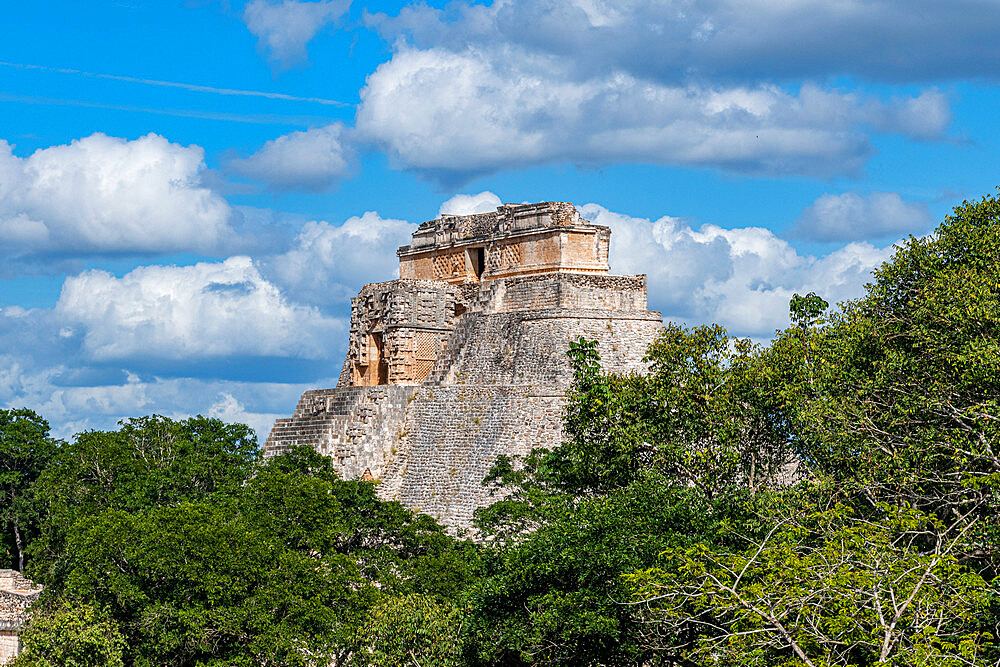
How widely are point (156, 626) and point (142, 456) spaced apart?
34.3 feet

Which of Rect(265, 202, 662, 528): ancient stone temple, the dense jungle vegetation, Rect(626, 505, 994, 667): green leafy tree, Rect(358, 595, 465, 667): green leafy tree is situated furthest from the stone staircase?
Rect(626, 505, 994, 667): green leafy tree

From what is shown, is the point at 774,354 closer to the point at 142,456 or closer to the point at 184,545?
the point at 184,545

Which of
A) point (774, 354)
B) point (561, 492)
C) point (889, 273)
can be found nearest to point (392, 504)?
point (561, 492)

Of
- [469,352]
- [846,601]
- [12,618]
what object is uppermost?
[469,352]

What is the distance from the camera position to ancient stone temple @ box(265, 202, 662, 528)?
110 ft

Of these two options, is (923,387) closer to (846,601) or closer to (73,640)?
(846,601)

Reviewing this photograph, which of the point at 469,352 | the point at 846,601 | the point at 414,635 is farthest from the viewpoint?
the point at 469,352

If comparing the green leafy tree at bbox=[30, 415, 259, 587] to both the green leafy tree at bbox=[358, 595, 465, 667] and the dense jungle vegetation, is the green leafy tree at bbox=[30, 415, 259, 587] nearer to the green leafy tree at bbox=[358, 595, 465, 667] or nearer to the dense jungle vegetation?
the dense jungle vegetation

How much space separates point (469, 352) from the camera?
3662 cm

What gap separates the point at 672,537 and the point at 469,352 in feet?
49.3

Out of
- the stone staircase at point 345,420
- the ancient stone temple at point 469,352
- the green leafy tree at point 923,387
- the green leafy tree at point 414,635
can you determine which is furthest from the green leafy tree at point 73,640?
the green leafy tree at point 923,387

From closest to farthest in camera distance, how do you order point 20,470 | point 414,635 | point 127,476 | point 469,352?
point 414,635, point 127,476, point 469,352, point 20,470

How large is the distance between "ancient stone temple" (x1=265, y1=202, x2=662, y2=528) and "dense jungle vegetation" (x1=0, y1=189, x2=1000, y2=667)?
214 centimetres

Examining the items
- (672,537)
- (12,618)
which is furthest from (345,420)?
(672,537)
